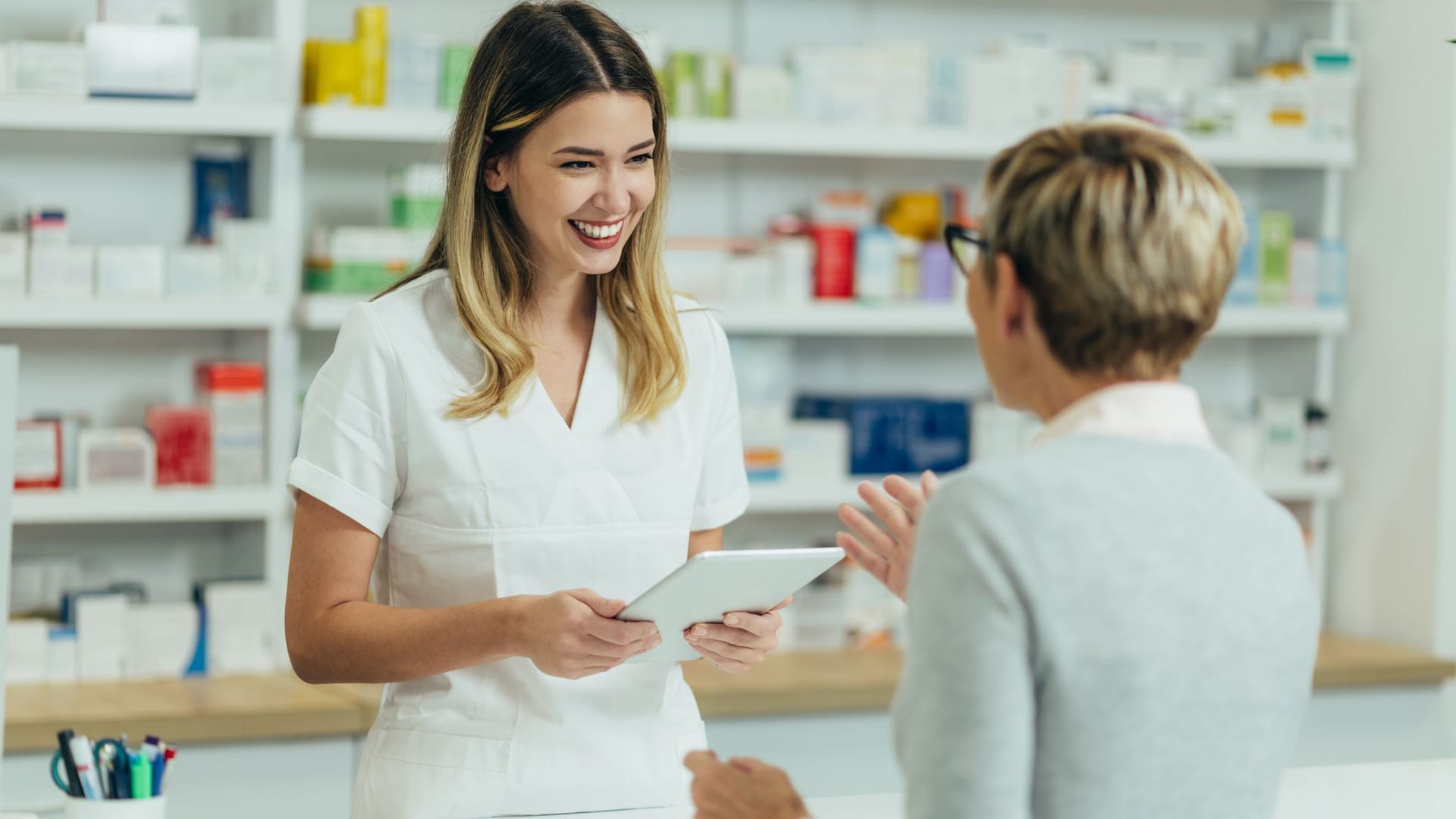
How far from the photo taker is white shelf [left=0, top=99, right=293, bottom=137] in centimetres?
316

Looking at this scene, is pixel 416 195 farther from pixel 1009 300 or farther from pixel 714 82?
pixel 1009 300

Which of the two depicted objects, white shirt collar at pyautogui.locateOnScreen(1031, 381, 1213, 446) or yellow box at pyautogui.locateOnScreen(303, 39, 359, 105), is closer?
white shirt collar at pyautogui.locateOnScreen(1031, 381, 1213, 446)

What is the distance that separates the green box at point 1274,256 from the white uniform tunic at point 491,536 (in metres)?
2.55

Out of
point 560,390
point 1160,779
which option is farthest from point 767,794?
point 560,390

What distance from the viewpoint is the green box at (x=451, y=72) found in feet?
11.1

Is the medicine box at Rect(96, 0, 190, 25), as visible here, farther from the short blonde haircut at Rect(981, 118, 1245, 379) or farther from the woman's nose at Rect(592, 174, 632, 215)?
the short blonde haircut at Rect(981, 118, 1245, 379)

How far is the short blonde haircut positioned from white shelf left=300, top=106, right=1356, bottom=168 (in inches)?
93.2

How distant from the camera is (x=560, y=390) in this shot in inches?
72.4

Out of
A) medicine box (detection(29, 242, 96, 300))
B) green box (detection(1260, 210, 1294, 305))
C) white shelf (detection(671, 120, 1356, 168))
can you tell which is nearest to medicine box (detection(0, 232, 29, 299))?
medicine box (detection(29, 242, 96, 300))

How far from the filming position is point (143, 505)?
3.27 meters

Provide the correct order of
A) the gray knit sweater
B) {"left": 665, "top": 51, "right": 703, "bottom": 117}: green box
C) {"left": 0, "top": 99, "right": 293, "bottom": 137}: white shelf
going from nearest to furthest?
the gray knit sweater
{"left": 0, "top": 99, "right": 293, "bottom": 137}: white shelf
{"left": 665, "top": 51, "right": 703, "bottom": 117}: green box

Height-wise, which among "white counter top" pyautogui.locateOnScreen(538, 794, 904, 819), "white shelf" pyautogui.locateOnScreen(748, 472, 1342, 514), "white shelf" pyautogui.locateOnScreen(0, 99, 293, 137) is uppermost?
"white shelf" pyautogui.locateOnScreen(0, 99, 293, 137)

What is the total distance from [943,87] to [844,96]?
0.25 metres

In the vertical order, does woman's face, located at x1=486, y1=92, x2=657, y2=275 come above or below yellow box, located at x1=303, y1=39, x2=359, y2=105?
below
